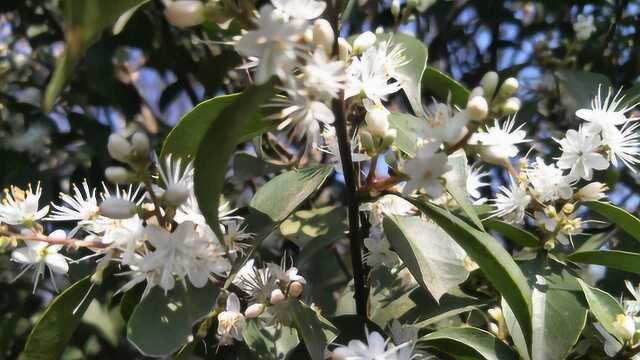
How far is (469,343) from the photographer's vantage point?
147cm

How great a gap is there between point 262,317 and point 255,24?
65 centimetres

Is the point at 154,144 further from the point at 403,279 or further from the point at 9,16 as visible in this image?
the point at 9,16

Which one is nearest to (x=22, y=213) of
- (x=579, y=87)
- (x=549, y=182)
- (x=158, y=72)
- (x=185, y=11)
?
(x=185, y=11)

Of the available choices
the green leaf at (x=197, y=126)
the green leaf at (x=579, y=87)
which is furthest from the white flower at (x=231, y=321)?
the green leaf at (x=579, y=87)

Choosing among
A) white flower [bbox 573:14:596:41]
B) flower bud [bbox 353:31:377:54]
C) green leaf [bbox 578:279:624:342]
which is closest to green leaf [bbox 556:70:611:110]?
green leaf [bbox 578:279:624:342]

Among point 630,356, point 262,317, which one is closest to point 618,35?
point 630,356

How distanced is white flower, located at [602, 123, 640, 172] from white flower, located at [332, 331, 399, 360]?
0.62m

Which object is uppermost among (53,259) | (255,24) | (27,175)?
(255,24)

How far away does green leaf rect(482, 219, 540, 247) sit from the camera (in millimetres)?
1611

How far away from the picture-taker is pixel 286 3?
121 centimetres

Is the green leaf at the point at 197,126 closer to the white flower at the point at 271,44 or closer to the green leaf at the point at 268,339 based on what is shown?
the white flower at the point at 271,44

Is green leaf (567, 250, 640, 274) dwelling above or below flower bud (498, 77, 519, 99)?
below

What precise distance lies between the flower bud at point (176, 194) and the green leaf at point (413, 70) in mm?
458

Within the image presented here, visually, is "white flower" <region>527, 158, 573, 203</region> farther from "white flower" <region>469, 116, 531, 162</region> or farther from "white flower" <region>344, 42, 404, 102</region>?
"white flower" <region>344, 42, 404, 102</region>
